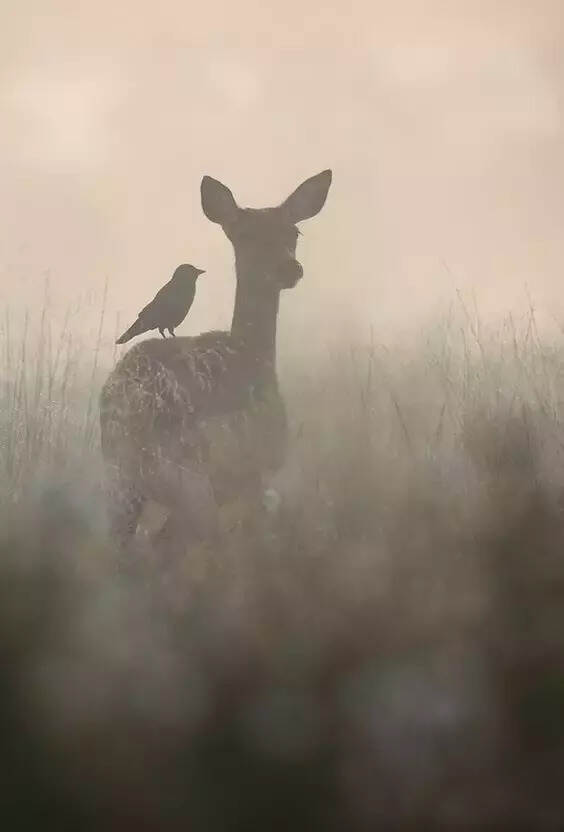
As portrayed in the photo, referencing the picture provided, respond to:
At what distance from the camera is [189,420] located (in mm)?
2186

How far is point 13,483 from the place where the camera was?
2.17m

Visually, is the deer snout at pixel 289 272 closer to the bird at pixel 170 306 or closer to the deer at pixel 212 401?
the deer at pixel 212 401

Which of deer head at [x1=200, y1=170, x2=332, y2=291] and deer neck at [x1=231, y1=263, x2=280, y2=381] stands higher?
deer head at [x1=200, y1=170, x2=332, y2=291]

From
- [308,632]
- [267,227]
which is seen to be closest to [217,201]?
[267,227]

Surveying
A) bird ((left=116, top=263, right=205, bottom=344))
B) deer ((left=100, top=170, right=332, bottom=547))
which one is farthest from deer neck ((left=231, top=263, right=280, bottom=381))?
bird ((left=116, top=263, right=205, bottom=344))

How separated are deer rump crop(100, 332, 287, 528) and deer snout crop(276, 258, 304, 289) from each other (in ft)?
0.72

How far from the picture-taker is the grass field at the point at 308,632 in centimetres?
189

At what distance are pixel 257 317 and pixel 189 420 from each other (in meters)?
0.32

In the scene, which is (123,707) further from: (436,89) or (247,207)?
(436,89)

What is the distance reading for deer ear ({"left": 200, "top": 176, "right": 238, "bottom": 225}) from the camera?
236cm

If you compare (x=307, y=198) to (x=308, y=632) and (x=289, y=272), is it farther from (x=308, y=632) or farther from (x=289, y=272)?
(x=308, y=632)

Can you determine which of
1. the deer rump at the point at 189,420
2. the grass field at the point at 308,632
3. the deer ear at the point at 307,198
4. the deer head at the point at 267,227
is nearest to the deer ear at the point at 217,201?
the deer head at the point at 267,227

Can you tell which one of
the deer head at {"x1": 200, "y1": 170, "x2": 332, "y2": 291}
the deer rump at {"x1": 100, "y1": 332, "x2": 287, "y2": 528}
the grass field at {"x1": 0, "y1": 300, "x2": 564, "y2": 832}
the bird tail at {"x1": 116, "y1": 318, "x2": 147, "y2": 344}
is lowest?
the grass field at {"x1": 0, "y1": 300, "x2": 564, "y2": 832}

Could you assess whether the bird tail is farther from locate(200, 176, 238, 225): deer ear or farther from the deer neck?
locate(200, 176, 238, 225): deer ear
